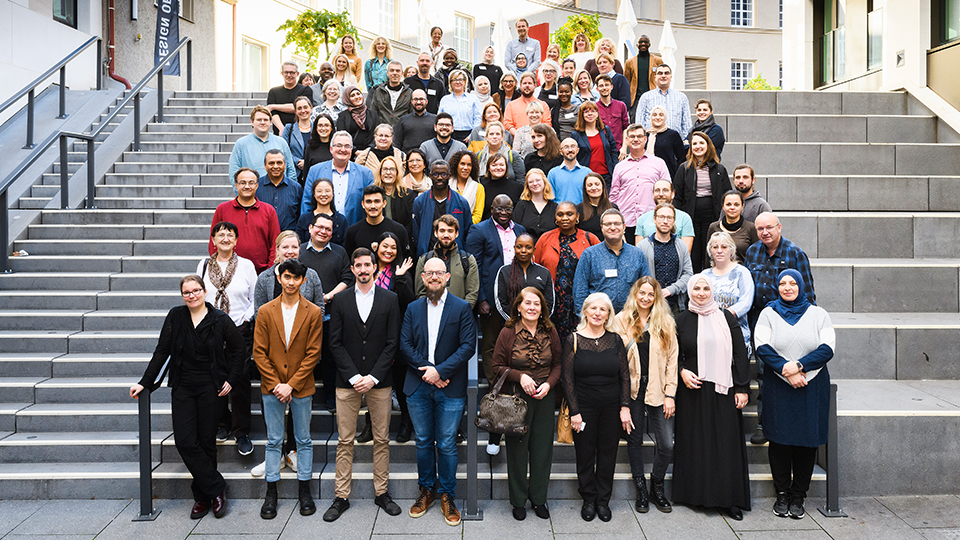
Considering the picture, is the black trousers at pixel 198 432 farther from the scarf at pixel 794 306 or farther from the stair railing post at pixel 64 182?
the stair railing post at pixel 64 182

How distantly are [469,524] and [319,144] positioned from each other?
456 cm

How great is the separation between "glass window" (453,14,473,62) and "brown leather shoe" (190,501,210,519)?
2259cm

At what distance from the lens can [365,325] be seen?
5184 millimetres

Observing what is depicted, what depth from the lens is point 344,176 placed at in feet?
22.1

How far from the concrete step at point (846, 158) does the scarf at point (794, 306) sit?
5.28 meters

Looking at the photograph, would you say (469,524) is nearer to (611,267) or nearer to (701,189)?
(611,267)

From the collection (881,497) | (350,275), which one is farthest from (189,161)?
(881,497)

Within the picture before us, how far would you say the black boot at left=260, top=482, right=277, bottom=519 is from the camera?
5.10 meters

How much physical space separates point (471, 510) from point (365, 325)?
5.58 ft

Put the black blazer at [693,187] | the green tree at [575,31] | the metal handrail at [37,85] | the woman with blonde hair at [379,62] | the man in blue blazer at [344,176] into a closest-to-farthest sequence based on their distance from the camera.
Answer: the man in blue blazer at [344,176] → the black blazer at [693,187] → the metal handrail at [37,85] → the woman with blonde hair at [379,62] → the green tree at [575,31]

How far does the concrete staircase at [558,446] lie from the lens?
18.3 feet

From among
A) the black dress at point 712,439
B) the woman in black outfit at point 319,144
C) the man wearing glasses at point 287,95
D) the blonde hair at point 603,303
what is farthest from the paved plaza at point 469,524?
the man wearing glasses at point 287,95

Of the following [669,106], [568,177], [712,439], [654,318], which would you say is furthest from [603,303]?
[669,106]

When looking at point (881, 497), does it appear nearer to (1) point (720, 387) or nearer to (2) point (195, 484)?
(1) point (720, 387)
